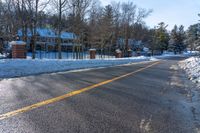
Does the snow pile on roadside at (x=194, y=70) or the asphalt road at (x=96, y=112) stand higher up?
the asphalt road at (x=96, y=112)

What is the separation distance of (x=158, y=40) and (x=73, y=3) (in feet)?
227

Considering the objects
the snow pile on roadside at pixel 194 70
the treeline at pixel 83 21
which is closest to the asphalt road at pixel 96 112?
the snow pile on roadside at pixel 194 70

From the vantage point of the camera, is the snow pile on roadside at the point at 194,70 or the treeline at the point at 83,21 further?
the treeline at the point at 83,21

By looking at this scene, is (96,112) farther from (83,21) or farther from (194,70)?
→ (83,21)

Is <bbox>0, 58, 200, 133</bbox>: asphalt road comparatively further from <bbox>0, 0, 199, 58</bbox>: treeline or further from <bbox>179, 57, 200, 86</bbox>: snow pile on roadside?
<bbox>0, 0, 199, 58</bbox>: treeline

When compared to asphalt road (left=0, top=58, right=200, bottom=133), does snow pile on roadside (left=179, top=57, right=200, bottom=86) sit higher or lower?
lower

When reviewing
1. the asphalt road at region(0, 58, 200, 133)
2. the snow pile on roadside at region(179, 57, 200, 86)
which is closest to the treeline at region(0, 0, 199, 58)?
the snow pile on roadside at region(179, 57, 200, 86)

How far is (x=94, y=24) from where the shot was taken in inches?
2019

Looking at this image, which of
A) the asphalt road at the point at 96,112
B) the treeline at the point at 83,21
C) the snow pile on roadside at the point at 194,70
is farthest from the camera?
the treeline at the point at 83,21

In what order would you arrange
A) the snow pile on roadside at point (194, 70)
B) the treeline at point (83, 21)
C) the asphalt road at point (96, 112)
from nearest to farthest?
the asphalt road at point (96, 112) → the snow pile on roadside at point (194, 70) → the treeline at point (83, 21)

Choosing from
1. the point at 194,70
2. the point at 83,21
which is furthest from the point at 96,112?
the point at 83,21

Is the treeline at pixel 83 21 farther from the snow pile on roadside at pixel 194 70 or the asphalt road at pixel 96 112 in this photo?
the asphalt road at pixel 96 112

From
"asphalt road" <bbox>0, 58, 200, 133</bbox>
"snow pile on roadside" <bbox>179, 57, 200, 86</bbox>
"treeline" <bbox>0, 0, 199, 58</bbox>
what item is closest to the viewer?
"asphalt road" <bbox>0, 58, 200, 133</bbox>

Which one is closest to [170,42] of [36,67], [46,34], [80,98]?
[46,34]
